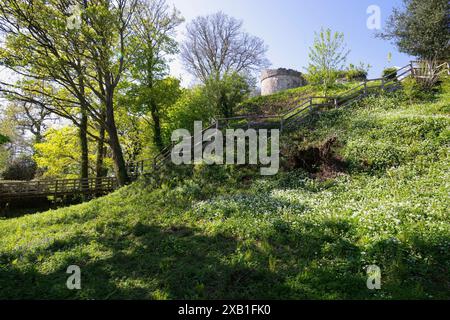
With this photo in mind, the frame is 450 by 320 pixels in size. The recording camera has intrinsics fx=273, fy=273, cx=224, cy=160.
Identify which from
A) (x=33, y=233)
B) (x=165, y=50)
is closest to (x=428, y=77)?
(x=165, y=50)

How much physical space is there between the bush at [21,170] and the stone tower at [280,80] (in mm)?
31821

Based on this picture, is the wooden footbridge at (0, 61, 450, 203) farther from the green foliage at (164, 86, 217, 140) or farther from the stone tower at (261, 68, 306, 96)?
the stone tower at (261, 68, 306, 96)

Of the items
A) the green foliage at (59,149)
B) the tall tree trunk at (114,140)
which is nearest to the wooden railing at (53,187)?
the green foliage at (59,149)

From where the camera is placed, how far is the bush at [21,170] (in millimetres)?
33281

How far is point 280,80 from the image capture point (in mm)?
36781

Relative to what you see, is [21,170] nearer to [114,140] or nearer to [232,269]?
[114,140]

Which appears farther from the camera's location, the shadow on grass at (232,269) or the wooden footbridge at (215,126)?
the wooden footbridge at (215,126)

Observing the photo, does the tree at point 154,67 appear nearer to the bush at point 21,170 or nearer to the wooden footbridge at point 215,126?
the wooden footbridge at point 215,126

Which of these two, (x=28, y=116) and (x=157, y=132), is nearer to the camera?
(x=157, y=132)

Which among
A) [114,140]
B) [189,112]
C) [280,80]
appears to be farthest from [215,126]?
[280,80]

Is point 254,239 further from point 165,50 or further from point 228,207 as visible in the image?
point 165,50

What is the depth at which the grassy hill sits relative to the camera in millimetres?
5883

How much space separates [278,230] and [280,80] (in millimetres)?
31944
